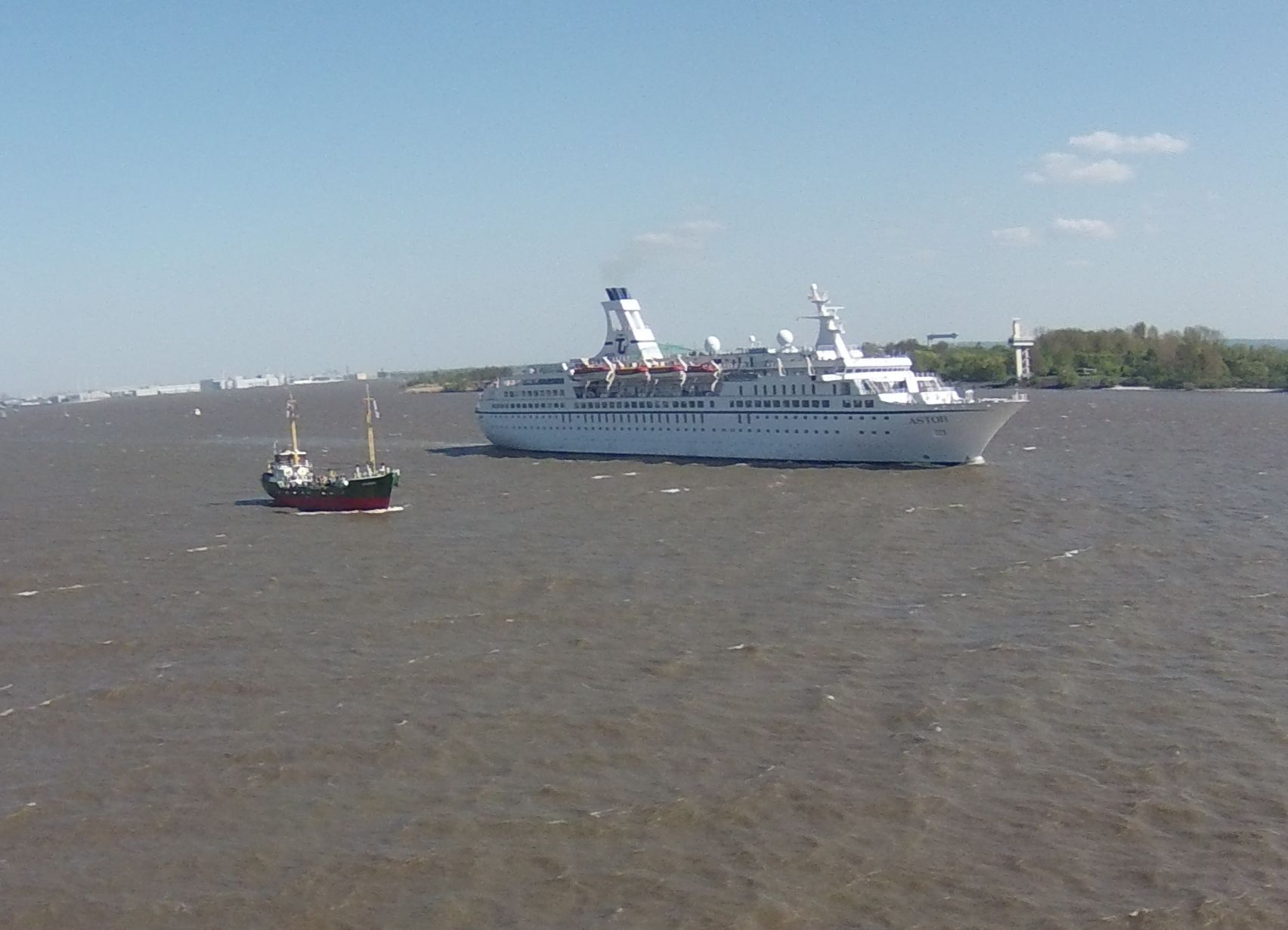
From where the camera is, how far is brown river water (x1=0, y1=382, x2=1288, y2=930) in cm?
1441

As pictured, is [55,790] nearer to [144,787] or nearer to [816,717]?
[144,787]

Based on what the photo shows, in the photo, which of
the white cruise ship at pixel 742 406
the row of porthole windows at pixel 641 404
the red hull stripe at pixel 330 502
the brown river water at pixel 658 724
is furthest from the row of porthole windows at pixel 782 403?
the red hull stripe at pixel 330 502

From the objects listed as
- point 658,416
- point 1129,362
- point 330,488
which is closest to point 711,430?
point 658,416

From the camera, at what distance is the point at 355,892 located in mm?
14453

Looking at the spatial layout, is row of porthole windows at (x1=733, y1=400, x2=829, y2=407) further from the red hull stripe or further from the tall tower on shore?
the tall tower on shore

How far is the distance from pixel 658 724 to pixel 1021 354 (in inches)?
5811

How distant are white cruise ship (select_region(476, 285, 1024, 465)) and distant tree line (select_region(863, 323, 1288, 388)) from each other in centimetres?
6699

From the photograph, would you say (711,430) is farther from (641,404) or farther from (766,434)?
(641,404)

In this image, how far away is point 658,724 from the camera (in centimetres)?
1980

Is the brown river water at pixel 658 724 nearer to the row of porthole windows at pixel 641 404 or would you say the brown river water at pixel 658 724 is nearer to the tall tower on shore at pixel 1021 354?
the row of porthole windows at pixel 641 404

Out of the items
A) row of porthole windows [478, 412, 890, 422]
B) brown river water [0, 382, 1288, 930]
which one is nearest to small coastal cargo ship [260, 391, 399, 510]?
brown river water [0, 382, 1288, 930]

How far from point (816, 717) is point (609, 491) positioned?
108 feet

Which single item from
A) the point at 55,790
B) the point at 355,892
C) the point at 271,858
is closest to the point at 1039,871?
the point at 355,892

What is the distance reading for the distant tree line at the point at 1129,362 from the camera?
131 meters
